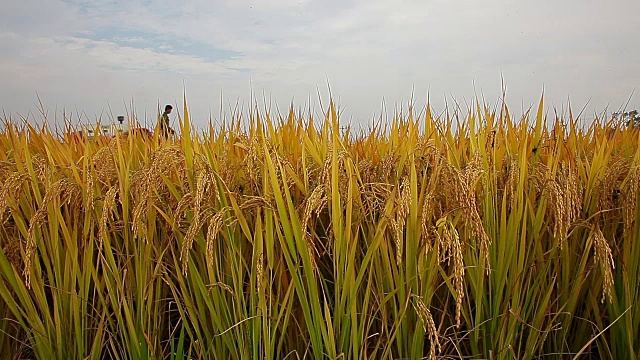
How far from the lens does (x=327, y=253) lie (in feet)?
5.94

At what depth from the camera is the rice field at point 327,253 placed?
167 cm

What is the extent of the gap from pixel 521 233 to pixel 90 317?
61.8 inches

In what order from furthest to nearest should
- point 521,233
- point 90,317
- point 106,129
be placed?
point 106,129
point 90,317
point 521,233

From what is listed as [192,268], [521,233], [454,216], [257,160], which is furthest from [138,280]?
[521,233]

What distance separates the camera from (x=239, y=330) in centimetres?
175

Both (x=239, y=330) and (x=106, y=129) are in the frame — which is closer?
(x=239, y=330)

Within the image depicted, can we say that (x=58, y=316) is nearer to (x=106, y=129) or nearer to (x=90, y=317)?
(x=90, y=317)

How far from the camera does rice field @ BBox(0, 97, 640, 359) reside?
1.67 m

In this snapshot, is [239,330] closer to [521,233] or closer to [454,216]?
[454,216]

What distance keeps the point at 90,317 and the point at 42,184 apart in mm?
545

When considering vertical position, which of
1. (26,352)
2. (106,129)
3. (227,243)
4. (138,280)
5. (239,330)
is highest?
(106,129)

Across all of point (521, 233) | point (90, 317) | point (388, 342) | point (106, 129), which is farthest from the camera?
point (106, 129)

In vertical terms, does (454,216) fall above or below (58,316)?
above

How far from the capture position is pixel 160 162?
172 centimetres
